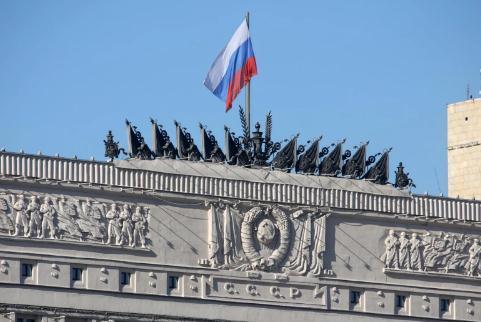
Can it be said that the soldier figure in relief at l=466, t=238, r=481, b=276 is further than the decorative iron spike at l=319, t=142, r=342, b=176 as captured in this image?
Yes

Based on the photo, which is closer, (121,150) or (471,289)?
(121,150)

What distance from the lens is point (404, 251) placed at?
115062mm

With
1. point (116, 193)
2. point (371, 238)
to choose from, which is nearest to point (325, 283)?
point (371, 238)

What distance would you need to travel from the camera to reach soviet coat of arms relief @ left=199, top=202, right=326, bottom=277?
11038cm

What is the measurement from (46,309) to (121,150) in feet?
27.8

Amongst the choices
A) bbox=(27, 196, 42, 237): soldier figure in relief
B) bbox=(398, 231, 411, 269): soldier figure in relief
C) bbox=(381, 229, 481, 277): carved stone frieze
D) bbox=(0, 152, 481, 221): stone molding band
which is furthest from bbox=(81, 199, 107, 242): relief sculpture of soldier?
bbox=(398, 231, 411, 269): soldier figure in relief

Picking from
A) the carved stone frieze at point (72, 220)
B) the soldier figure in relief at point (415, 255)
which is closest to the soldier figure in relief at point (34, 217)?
the carved stone frieze at point (72, 220)

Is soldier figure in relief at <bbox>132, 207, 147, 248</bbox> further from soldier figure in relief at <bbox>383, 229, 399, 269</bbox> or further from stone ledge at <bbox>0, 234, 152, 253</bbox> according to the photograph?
soldier figure in relief at <bbox>383, 229, 399, 269</bbox>

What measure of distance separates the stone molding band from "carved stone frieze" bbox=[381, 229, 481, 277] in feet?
3.55

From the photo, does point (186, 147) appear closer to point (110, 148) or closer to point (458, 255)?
point (110, 148)

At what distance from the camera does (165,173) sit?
359ft

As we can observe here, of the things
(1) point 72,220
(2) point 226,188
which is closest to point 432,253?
(2) point 226,188

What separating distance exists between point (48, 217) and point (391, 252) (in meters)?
17.8

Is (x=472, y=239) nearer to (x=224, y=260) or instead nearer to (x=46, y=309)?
(x=224, y=260)
